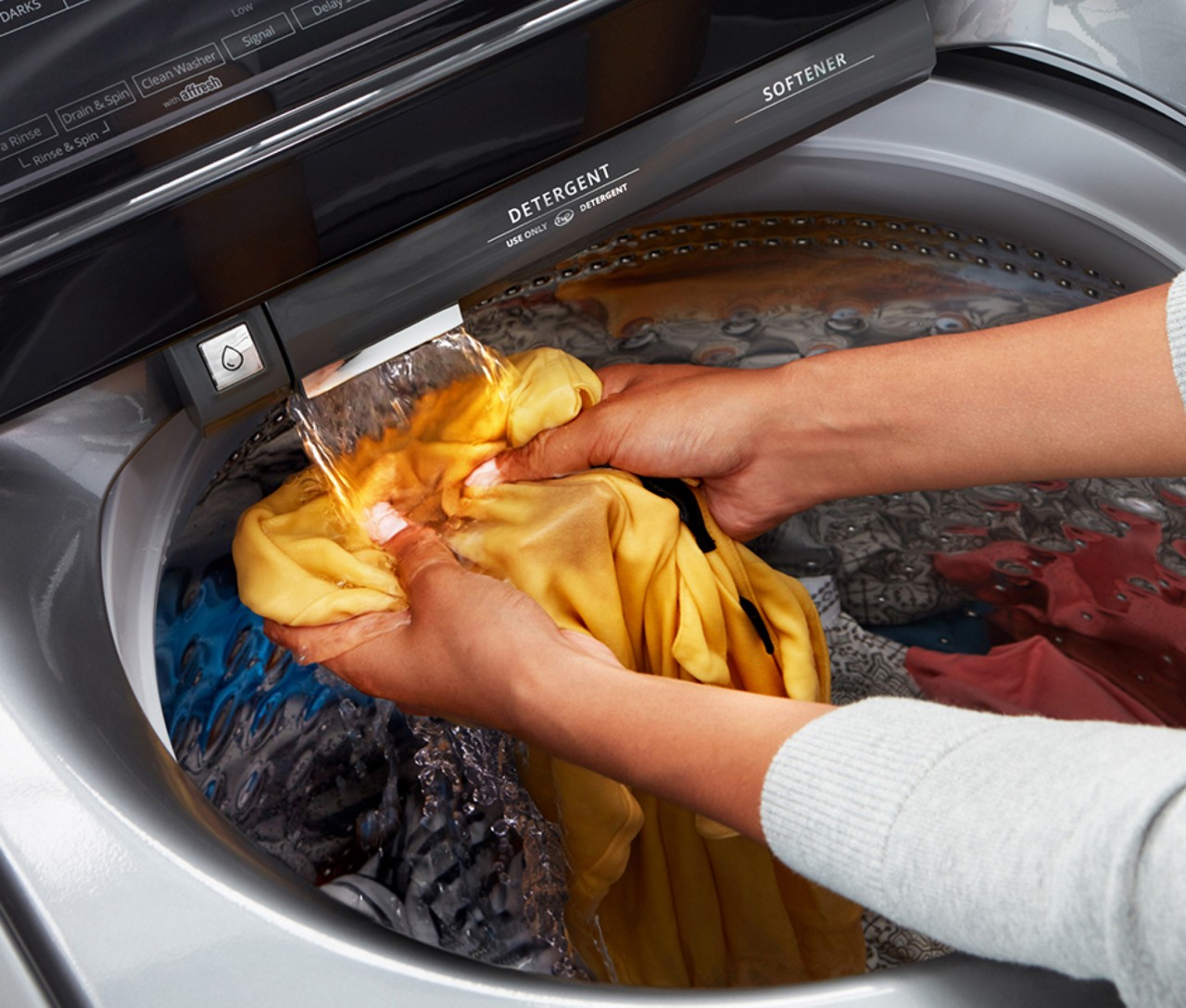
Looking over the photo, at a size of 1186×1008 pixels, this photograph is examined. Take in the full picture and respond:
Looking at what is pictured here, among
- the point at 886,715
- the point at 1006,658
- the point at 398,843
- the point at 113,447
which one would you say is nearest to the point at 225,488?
the point at 113,447

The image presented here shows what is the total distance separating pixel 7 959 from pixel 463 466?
37 centimetres

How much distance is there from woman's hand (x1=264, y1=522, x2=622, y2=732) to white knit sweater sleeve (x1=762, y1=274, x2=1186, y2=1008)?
17cm

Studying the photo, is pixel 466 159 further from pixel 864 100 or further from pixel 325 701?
pixel 325 701

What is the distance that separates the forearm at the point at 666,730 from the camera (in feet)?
1.32

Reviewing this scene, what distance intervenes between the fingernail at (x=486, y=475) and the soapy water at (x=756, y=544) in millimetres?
102

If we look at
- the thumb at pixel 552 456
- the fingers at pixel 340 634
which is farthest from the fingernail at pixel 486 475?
the fingers at pixel 340 634

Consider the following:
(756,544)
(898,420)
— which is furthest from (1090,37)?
(756,544)

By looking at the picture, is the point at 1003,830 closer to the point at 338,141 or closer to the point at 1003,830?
the point at 1003,830

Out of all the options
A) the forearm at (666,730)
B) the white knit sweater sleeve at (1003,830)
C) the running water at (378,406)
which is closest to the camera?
the white knit sweater sleeve at (1003,830)

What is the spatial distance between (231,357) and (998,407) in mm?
399

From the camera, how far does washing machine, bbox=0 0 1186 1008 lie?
0.36 metres

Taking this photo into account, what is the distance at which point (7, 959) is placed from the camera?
35 cm

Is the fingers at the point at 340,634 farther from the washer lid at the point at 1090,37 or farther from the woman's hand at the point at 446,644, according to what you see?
the washer lid at the point at 1090,37

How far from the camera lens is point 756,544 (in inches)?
31.9
